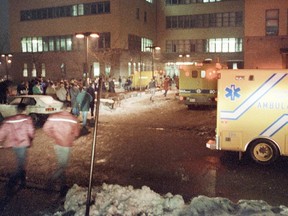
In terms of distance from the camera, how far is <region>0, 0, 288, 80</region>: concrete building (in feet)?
164

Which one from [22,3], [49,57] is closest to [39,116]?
[49,57]

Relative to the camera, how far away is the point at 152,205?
285 inches

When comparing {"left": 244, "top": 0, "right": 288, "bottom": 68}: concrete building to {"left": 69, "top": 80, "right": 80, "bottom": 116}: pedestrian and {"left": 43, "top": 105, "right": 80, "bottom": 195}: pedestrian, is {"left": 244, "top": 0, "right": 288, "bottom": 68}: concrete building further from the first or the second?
{"left": 43, "top": 105, "right": 80, "bottom": 195}: pedestrian

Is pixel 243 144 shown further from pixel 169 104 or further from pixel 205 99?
pixel 169 104

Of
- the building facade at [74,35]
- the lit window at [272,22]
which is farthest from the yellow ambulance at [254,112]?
the building facade at [74,35]

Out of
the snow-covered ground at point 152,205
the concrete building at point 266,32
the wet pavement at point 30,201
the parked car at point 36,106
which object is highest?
the concrete building at point 266,32

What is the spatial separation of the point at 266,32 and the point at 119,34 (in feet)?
83.2

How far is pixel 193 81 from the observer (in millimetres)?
23844

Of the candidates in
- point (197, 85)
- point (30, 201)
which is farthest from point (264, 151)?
point (197, 85)

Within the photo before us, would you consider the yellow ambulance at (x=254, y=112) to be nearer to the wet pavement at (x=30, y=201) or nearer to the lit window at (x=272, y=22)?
the wet pavement at (x=30, y=201)

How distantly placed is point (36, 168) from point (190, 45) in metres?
53.7

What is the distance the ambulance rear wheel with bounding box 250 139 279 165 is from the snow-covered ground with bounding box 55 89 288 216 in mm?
3764

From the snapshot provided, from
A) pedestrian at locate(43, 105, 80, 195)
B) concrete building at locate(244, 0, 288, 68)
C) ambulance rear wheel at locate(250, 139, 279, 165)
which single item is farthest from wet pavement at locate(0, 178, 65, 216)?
concrete building at locate(244, 0, 288, 68)

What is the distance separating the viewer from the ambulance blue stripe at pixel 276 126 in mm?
10461
